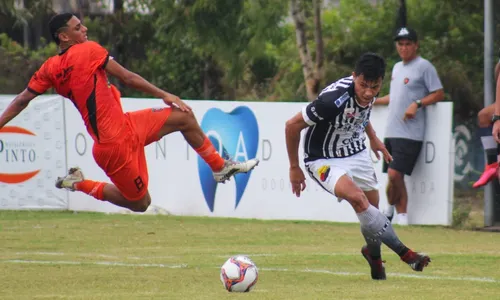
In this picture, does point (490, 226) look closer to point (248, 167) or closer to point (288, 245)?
point (288, 245)

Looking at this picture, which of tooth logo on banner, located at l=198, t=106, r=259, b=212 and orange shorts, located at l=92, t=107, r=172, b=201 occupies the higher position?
orange shorts, located at l=92, t=107, r=172, b=201

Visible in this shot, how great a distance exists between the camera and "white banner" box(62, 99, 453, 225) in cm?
1595

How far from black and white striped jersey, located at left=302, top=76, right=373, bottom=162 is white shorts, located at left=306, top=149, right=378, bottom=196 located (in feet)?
0.18

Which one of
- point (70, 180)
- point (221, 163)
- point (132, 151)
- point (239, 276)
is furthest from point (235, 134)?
point (239, 276)

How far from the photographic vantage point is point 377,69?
982cm

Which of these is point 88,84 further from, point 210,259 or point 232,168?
point 210,259

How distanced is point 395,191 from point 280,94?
1168cm

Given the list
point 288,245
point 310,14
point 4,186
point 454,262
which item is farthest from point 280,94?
point 454,262

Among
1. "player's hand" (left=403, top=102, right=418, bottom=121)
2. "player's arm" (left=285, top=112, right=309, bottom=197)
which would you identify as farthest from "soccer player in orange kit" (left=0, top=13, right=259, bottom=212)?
"player's hand" (left=403, top=102, right=418, bottom=121)

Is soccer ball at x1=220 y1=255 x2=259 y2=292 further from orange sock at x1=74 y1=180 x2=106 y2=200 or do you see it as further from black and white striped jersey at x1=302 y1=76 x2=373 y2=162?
orange sock at x1=74 y1=180 x2=106 y2=200

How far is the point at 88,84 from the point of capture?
10711mm

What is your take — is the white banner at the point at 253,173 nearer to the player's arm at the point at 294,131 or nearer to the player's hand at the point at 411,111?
the player's hand at the point at 411,111

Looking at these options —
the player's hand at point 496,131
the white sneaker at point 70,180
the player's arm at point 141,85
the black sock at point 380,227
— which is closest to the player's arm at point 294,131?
the black sock at point 380,227

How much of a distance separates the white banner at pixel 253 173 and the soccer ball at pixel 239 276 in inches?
279
